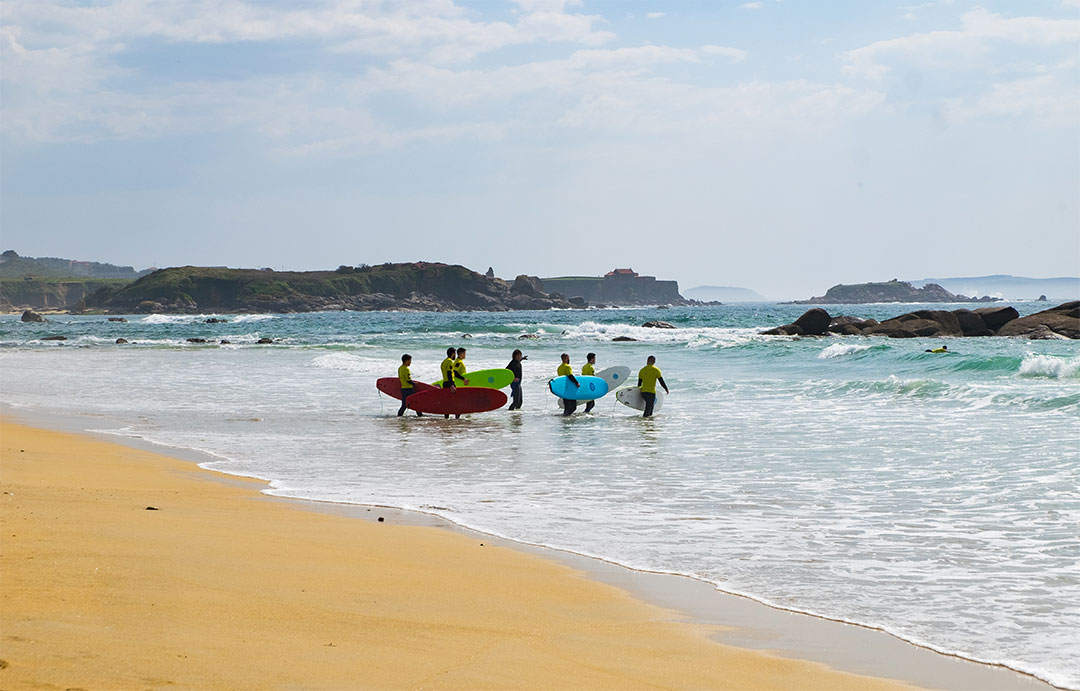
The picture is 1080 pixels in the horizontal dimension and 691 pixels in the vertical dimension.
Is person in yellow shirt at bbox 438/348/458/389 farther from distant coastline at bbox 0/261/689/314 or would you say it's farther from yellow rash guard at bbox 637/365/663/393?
distant coastline at bbox 0/261/689/314

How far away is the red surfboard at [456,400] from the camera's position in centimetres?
1822

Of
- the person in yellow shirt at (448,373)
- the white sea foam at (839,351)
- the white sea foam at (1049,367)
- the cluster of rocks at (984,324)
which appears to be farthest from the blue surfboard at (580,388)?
the cluster of rocks at (984,324)

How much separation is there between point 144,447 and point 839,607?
1065 cm

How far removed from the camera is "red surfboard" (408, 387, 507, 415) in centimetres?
1822

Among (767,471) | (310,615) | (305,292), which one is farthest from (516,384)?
(305,292)

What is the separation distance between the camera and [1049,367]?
2327 centimetres

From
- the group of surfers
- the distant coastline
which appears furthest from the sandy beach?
the distant coastline

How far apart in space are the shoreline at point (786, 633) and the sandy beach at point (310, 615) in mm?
141

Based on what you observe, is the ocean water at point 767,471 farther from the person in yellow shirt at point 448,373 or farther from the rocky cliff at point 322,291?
the rocky cliff at point 322,291

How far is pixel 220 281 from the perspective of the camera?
148625 millimetres

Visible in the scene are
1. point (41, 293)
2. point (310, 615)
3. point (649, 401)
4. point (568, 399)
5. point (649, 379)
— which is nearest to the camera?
point (310, 615)

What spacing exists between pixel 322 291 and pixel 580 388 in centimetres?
14021

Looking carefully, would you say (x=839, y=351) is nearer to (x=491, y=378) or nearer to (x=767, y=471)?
(x=491, y=378)

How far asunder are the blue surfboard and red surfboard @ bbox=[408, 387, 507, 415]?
1.18m
